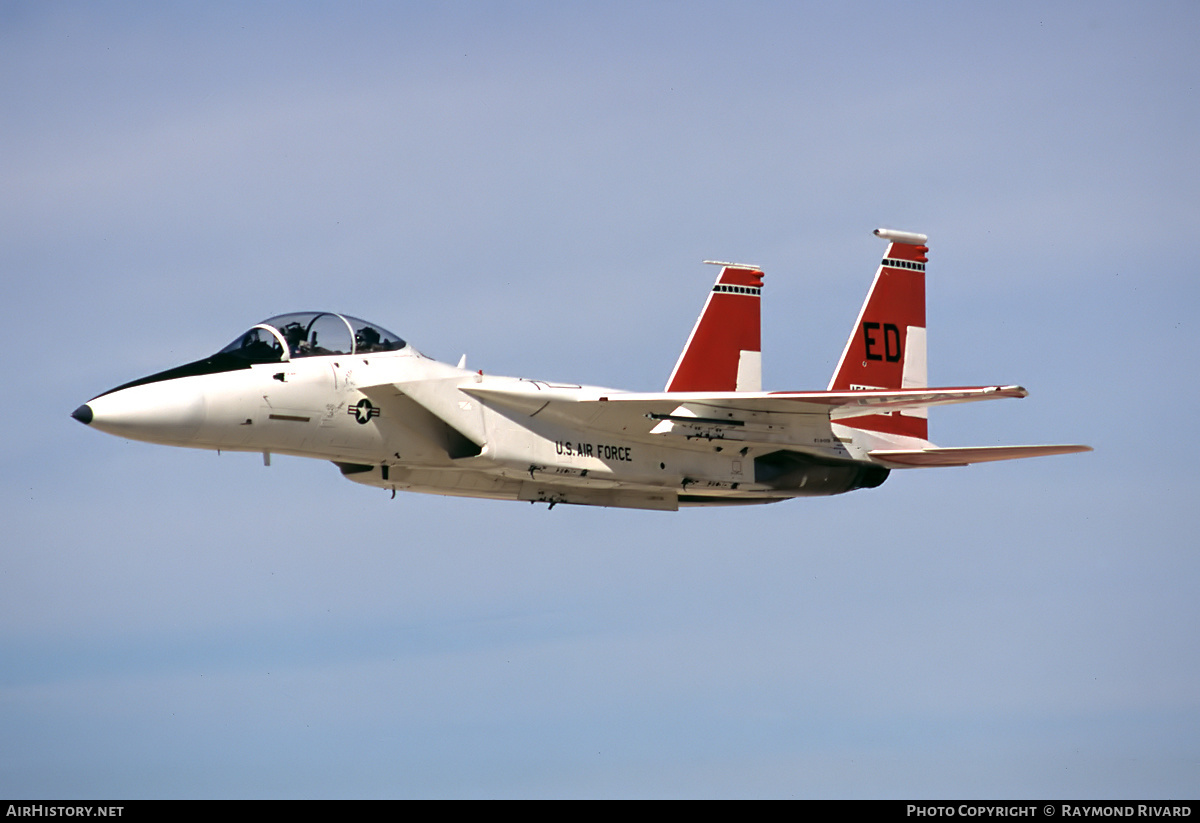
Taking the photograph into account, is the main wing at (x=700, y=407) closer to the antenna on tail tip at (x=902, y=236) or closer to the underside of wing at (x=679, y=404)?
the underside of wing at (x=679, y=404)

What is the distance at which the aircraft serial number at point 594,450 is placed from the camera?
23.0 m

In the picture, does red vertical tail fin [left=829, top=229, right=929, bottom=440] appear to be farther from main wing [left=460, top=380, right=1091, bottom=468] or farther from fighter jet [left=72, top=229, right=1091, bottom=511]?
main wing [left=460, top=380, right=1091, bottom=468]

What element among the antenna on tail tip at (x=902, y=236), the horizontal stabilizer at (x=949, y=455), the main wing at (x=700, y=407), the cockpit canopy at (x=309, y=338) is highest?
the antenna on tail tip at (x=902, y=236)

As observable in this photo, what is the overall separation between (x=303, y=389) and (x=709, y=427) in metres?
5.68

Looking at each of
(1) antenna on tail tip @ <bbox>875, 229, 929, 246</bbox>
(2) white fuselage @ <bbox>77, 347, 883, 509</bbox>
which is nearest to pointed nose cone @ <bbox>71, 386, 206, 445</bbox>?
(2) white fuselage @ <bbox>77, 347, 883, 509</bbox>

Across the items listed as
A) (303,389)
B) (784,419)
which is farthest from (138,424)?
(784,419)

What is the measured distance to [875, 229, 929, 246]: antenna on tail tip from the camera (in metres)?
28.1

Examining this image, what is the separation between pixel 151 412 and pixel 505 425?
15.5 ft

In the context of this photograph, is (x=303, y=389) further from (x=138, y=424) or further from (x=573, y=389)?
(x=573, y=389)

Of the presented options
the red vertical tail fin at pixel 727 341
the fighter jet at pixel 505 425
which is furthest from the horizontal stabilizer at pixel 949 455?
the red vertical tail fin at pixel 727 341

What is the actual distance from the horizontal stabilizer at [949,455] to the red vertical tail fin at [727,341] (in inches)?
107

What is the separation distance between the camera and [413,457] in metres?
22.6

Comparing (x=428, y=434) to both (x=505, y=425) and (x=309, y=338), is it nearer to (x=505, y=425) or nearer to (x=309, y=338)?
(x=505, y=425)
